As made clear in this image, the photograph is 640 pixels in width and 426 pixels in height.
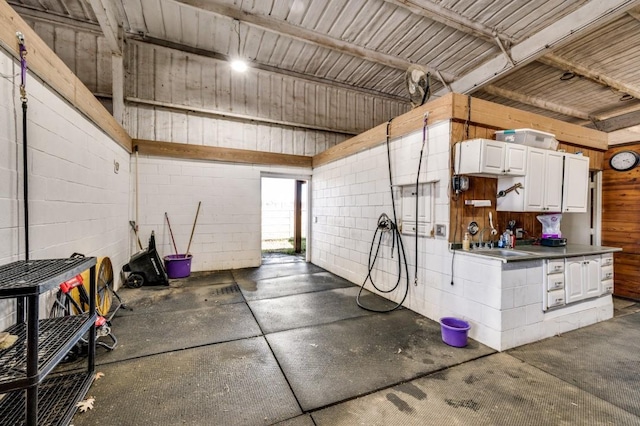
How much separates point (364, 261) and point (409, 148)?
1.93m

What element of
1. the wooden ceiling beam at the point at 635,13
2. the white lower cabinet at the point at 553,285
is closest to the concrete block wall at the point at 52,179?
the white lower cabinet at the point at 553,285

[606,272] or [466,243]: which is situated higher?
[466,243]

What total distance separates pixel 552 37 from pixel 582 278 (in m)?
3.36

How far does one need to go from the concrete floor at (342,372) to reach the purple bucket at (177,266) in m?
1.41

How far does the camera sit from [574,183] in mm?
3273

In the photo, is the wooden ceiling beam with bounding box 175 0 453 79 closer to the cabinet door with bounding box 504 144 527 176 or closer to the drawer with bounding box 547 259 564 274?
the cabinet door with bounding box 504 144 527 176

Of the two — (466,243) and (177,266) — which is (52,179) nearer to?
(177,266)

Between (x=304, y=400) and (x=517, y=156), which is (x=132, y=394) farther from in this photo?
(x=517, y=156)

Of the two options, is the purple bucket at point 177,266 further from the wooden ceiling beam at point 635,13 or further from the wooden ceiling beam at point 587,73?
the wooden ceiling beam at point 635,13

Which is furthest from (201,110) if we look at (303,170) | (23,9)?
(23,9)

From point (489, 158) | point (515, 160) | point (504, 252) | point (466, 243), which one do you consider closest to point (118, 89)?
point (489, 158)

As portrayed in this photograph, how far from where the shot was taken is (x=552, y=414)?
1681mm

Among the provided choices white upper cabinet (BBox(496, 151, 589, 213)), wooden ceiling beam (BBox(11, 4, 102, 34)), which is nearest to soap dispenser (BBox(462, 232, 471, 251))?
white upper cabinet (BBox(496, 151, 589, 213))

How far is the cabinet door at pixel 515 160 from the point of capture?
2838 mm
